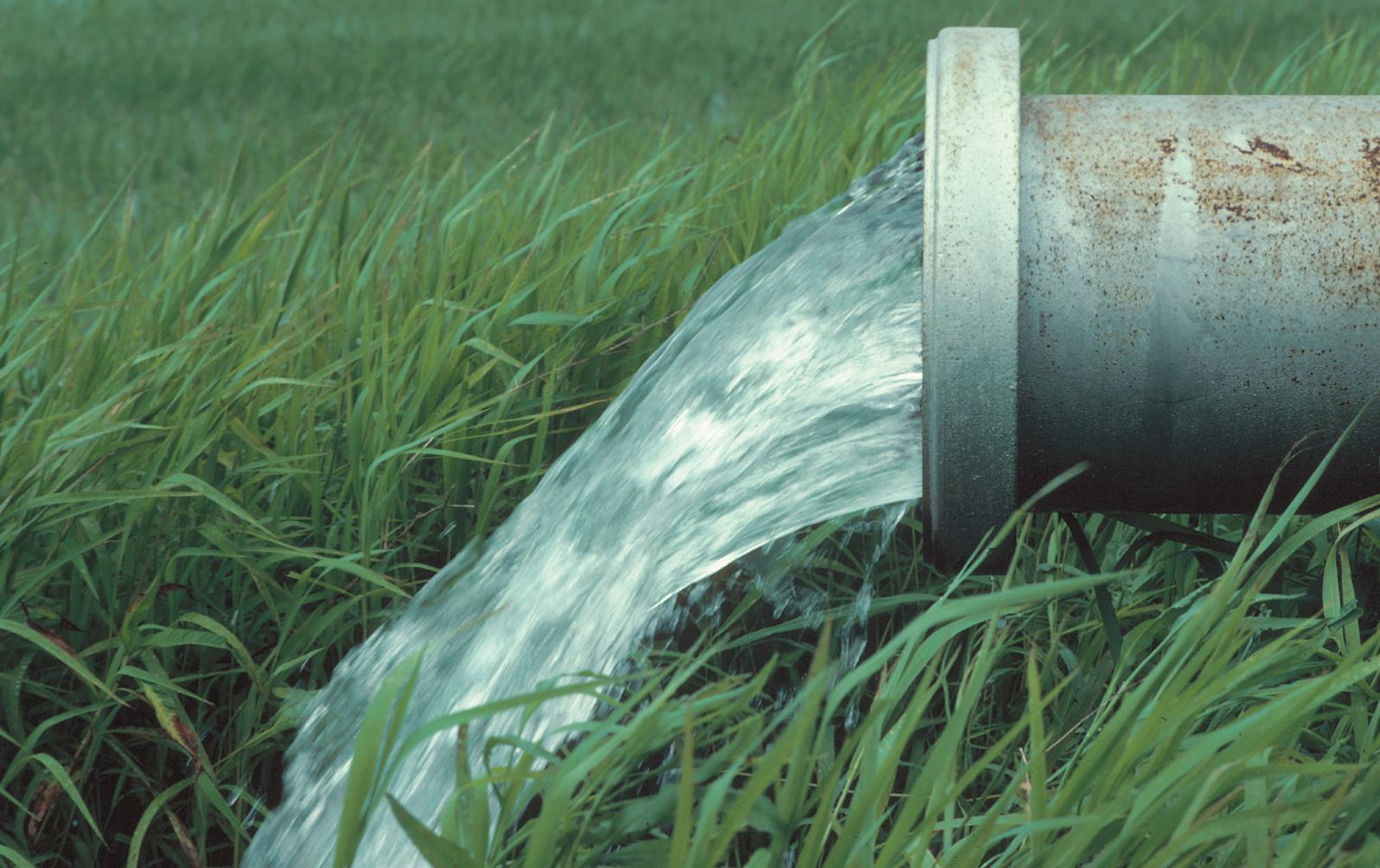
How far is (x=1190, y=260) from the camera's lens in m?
1.37

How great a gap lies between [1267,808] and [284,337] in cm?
148

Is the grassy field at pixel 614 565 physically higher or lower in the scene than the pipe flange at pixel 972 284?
lower

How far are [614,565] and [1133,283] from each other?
0.72 metres

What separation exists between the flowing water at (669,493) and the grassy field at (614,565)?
0.24 feet

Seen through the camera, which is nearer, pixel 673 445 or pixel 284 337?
pixel 673 445

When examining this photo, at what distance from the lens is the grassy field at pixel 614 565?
1.13m

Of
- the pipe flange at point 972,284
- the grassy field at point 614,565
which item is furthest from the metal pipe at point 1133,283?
the grassy field at point 614,565

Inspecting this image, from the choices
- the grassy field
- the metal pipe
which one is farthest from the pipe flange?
the grassy field

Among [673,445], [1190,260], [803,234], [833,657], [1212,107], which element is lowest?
[833,657]

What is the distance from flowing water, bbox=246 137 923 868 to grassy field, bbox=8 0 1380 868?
0.07 m

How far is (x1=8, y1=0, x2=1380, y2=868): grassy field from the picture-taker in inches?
44.6

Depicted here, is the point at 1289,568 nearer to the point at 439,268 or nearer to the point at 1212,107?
the point at 1212,107

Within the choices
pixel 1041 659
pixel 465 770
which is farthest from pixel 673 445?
pixel 465 770

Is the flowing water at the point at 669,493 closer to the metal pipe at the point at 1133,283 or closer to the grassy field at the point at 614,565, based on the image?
the grassy field at the point at 614,565
